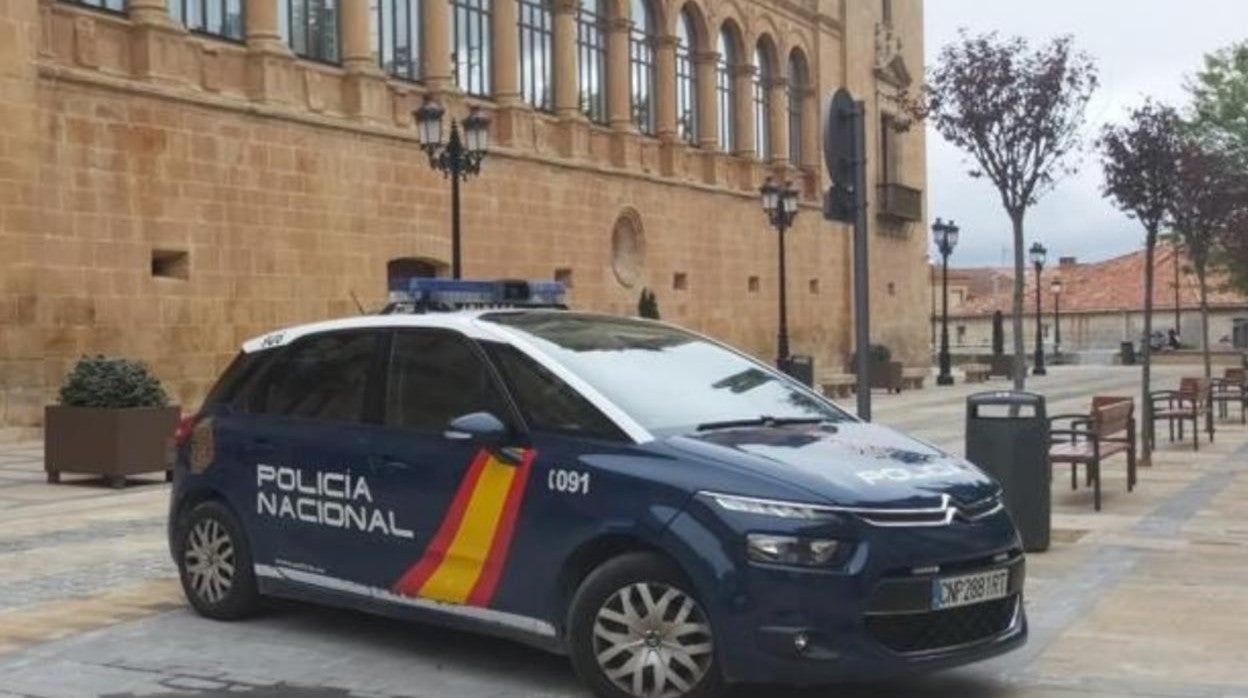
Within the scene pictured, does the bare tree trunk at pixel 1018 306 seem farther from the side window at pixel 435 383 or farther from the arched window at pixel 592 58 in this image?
the arched window at pixel 592 58

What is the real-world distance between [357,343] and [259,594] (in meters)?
1.42

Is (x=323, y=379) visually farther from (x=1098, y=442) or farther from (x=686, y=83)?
(x=686, y=83)

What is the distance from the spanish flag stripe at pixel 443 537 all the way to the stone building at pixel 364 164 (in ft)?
47.5

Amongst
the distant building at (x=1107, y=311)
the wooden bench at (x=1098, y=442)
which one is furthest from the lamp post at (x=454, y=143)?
the distant building at (x=1107, y=311)

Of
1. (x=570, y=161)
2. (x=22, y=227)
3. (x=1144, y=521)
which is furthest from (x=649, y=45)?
(x=1144, y=521)

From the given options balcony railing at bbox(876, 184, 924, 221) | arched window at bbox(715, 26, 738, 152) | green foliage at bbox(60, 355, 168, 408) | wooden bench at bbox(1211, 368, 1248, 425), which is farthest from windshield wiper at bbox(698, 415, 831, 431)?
balcony railing at bbox(876, 184, 924, 221)

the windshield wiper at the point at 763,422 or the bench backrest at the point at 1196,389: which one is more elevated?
the windshield wiper at the point at 763,422

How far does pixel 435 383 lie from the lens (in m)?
6.79

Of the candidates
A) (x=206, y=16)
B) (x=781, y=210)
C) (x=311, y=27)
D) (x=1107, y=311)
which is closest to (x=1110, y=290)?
(x=1107, y=311)

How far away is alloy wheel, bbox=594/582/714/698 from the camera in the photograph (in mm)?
5605

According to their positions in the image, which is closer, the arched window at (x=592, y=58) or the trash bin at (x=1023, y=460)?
the trash bin at (x=1023, y=460)

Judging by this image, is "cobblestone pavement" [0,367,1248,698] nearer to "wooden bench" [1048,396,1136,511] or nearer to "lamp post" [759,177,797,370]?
"wooden bench" [1048,396,1136,511]

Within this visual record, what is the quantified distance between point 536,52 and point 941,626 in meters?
27.8

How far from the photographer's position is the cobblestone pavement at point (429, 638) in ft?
20.5
